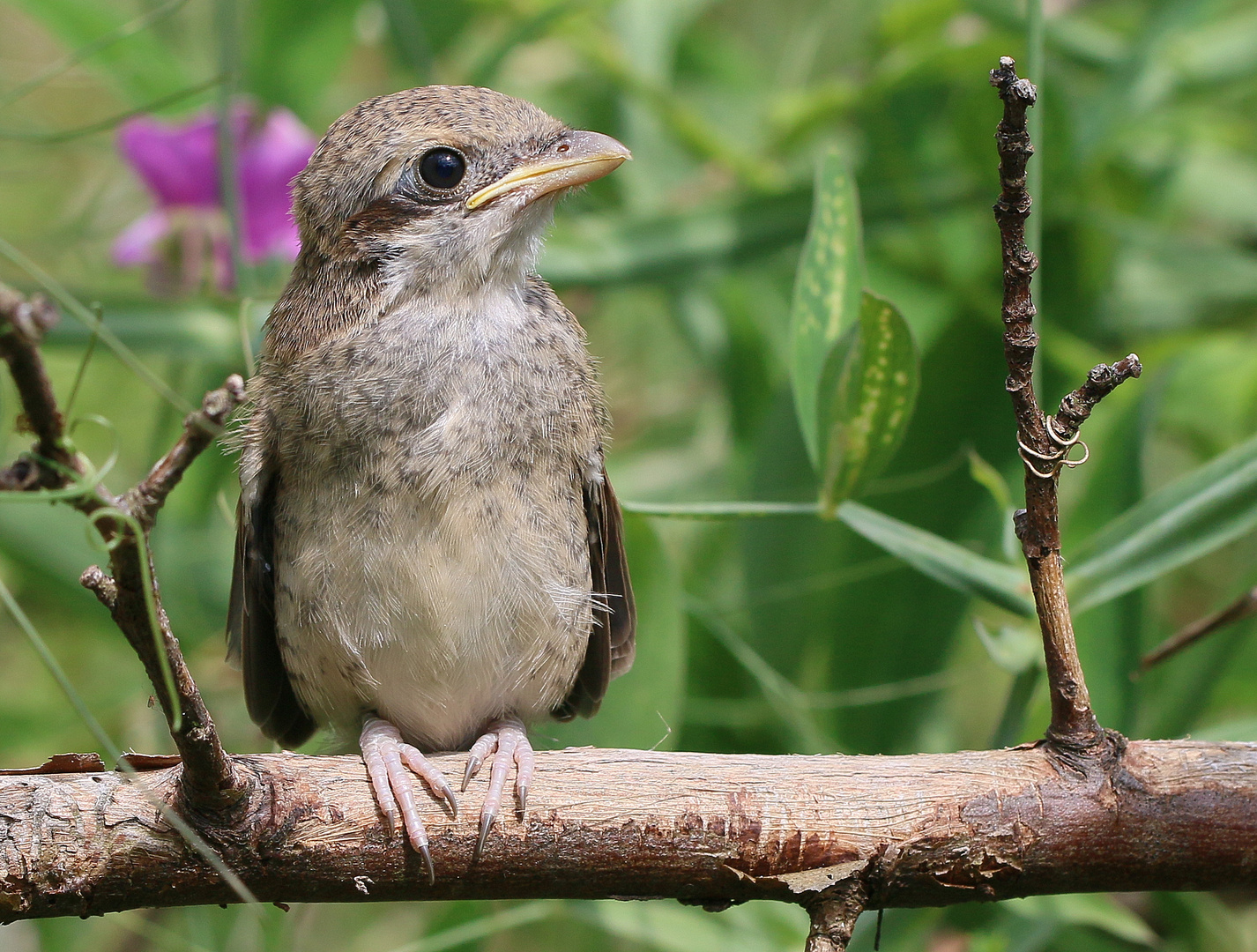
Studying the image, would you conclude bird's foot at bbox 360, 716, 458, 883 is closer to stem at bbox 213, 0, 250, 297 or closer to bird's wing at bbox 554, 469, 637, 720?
bird's wing at bbox 554, 469, 637, 720

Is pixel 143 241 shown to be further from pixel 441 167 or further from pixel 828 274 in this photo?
pixel 828 274

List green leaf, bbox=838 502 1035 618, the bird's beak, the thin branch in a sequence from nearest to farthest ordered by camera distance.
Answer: the thin branch → green leaf, bbox=838 502 1035 618 → the bird's beak

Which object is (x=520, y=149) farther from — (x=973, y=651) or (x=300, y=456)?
(x=973, y=651)

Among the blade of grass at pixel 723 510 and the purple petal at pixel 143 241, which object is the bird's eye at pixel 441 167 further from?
the purple petal at pixel 143 241

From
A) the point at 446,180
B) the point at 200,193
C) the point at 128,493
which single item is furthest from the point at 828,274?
the point at 200,193

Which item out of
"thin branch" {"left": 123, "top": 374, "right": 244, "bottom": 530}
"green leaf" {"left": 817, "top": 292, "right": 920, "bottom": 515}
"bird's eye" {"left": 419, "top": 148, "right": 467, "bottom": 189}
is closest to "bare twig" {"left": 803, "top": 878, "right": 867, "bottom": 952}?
"green leaf" {"left": 817, "top": 292, "right": 920, "bottom": 515}

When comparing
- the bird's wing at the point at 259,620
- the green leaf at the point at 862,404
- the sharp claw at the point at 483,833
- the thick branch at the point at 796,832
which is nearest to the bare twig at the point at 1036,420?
the thick branch at the point at 796,832

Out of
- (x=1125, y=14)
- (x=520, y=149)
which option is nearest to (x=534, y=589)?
(x=520, y=149)

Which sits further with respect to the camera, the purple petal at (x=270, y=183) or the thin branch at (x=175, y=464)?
the purple petal at (x=270, y=183)
